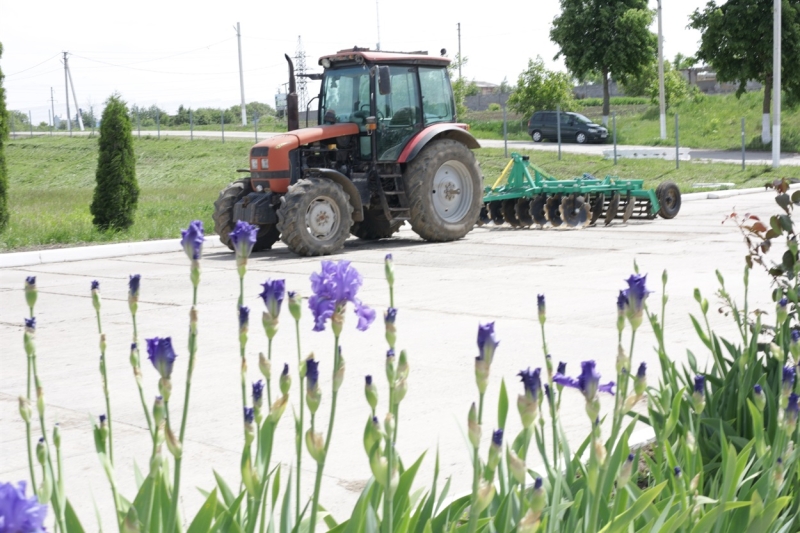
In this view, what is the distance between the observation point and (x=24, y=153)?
39938 mm

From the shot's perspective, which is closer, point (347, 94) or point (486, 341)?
point (486, 341)

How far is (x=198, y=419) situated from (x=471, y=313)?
11.2ft

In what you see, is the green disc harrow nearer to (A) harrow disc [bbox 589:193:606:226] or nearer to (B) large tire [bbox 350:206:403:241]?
(A) harrow disc [bbox 589:193:606:226]

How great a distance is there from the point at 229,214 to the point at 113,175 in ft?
13.1

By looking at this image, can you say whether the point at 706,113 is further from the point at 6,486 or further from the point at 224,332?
the point at 6,486

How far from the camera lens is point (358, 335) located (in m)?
7.51

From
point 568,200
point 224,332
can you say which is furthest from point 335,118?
point 224,332

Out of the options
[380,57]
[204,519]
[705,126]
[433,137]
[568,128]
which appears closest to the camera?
[204,519]

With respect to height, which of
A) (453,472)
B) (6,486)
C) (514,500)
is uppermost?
(6,486)

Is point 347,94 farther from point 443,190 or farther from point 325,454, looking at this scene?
point 325,454

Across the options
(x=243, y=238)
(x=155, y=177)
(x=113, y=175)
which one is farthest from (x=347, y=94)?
(x=155, y=177)

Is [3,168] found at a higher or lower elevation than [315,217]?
higher

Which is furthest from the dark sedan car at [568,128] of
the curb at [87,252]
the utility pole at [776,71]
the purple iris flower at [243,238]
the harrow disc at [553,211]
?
the purple iris flower at [243,238]

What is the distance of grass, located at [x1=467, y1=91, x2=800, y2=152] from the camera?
135 ft
